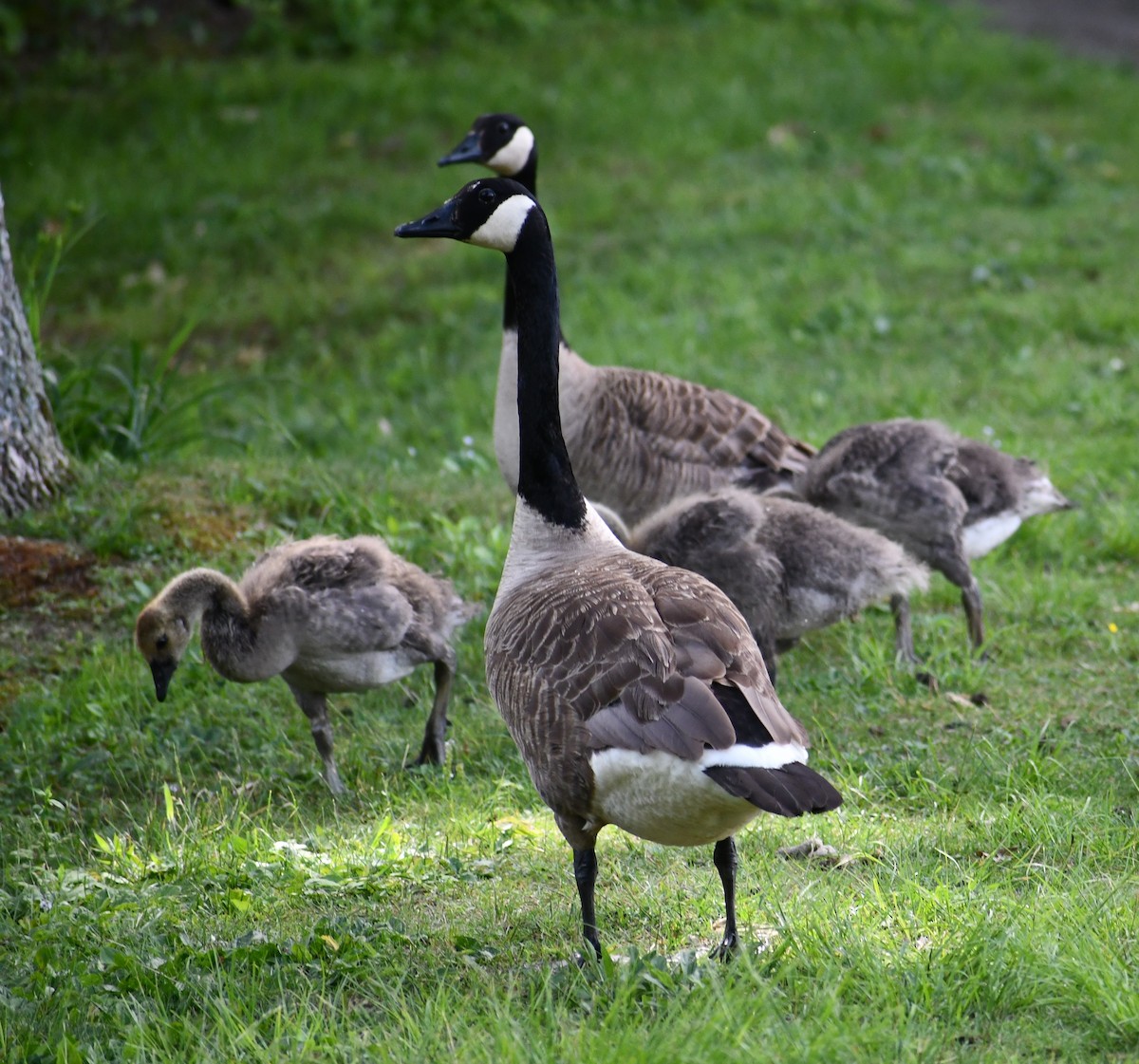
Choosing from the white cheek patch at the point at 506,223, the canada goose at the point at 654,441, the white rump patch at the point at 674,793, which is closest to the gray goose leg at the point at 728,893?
the white rump patch at the point at 674,793

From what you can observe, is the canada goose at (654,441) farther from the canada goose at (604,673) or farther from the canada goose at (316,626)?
the canada goose at (604,673)

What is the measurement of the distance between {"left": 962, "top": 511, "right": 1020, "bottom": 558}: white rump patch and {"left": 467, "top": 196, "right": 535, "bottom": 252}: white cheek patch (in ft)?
10.1

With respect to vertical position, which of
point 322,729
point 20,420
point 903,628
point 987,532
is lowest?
point 322,729

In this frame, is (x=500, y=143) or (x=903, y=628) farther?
(x=500, y=143)

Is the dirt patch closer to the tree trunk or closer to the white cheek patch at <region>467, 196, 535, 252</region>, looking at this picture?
the tree trunk

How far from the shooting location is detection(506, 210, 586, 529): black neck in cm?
501

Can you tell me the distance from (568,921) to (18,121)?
13617mm

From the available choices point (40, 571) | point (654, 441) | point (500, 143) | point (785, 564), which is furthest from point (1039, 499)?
point (40, 571)

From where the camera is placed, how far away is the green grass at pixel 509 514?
3996mm

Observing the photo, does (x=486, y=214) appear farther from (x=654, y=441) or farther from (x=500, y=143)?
(x=500, y=143)

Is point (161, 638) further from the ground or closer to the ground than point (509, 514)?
further from the ground

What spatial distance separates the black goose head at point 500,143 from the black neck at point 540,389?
363 cm

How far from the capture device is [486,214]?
504 cm

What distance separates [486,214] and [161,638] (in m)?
2.25
